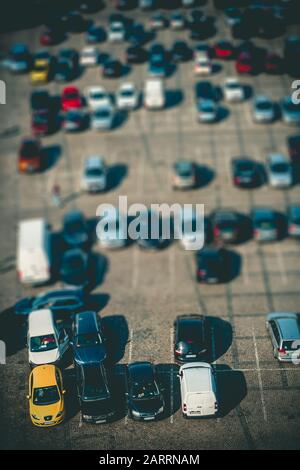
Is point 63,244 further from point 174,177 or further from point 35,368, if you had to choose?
point 35,368

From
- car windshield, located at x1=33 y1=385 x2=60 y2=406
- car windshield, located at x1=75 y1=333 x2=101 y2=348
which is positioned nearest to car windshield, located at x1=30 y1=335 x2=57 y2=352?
car windshield, located at x1=75 y1=333 x2=101 y2=348

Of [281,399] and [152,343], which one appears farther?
[152,343]

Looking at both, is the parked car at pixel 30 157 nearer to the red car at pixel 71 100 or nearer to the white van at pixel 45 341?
the red car at pixel 71 100

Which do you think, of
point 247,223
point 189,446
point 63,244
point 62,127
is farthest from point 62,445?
point 62,127

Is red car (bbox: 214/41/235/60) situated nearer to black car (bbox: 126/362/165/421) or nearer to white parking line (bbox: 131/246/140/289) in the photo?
white parking line (bbox: 131/246/140/289)

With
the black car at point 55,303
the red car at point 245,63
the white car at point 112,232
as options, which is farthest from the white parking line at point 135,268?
Answer: the red car at point 245,63

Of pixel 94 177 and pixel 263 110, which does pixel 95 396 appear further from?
pixel 263 110

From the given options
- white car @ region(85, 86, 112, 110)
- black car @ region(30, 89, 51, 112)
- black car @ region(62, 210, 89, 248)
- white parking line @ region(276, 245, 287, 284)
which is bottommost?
white parking line @ region(276, 245, 287, 284)

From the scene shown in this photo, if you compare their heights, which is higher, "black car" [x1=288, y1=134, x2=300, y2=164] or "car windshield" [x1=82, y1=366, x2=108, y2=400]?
"car windshield" [x1=82, y1=366, x2=108, y2=400]
